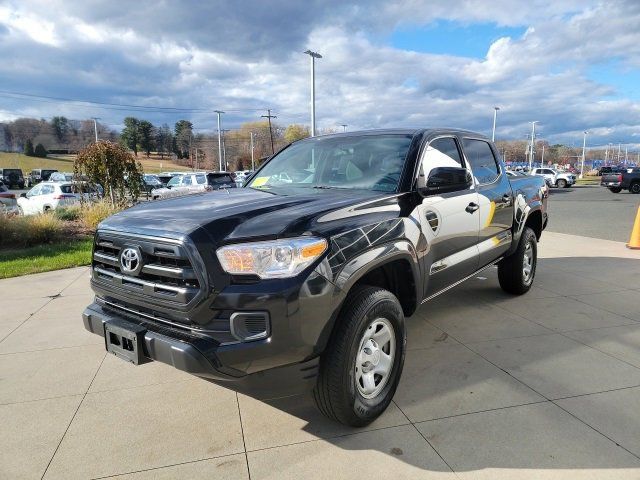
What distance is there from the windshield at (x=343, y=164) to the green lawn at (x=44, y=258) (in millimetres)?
5113

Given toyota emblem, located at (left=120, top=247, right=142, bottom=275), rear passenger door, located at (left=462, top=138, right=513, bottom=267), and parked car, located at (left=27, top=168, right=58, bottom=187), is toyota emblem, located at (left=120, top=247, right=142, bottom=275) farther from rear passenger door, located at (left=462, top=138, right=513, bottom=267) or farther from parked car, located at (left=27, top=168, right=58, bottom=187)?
parked car, located at (left=27, top=168, right=58, bottom=187)

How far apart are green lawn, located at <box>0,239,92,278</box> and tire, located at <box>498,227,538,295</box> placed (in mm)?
6581

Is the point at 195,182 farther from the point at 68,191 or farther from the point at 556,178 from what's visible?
the point at 556,178

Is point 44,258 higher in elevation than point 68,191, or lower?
lower

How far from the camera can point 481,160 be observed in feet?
15.4

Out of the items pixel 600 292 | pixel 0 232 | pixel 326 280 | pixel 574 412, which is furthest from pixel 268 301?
pixel 0 232

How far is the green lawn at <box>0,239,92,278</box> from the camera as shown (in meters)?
7.31

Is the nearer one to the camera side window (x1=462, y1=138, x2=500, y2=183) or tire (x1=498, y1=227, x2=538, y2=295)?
side window (x1=462, y1=138, x2=500, y2=183)

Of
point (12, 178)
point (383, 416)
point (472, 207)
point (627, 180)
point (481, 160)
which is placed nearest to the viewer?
point (383, 416)

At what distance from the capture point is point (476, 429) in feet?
9.03

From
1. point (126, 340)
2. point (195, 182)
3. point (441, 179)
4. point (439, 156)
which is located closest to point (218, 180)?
point (195, 182)

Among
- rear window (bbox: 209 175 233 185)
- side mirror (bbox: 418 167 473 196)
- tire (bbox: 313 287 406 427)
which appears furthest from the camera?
rear window (bbox: 209 175 233 185)

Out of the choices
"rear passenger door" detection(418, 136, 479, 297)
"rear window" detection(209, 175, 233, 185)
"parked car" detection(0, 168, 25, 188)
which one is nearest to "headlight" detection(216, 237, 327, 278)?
"rear passenger door" detection(418, 136, 479, 297)

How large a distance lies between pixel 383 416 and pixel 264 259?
4.58ft
